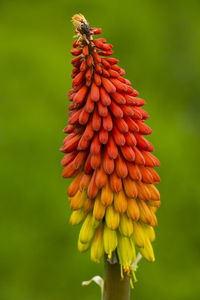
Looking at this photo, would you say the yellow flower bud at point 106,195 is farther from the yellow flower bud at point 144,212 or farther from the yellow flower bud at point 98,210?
the yellow flower bud at point 144,212

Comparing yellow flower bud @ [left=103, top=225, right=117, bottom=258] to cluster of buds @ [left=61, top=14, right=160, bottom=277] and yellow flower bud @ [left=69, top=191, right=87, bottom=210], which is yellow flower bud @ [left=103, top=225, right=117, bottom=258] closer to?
cluster of buds @ [left=61, top=14, right=160, bottom=277]

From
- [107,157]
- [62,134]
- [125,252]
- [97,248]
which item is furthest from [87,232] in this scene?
[62,134]


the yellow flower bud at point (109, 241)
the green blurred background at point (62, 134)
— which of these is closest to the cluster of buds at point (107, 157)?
the yellow flower bud at point (109, 241)

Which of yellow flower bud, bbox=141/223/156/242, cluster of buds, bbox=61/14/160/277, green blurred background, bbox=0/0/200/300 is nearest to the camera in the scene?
cluster of buds, bbox=61/14/160/277

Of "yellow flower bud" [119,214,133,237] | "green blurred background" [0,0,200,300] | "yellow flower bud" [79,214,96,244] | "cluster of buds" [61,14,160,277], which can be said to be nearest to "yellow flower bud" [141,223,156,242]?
"cluster of buds" [61,14,160,277]

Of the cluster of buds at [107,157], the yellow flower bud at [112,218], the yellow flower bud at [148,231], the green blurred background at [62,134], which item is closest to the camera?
the cluster of buds at [107,157]

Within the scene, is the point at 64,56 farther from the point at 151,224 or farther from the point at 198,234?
the point at 151,224

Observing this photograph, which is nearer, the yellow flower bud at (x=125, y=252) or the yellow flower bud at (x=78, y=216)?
the yellow flower bud at (x=125, y=252)
